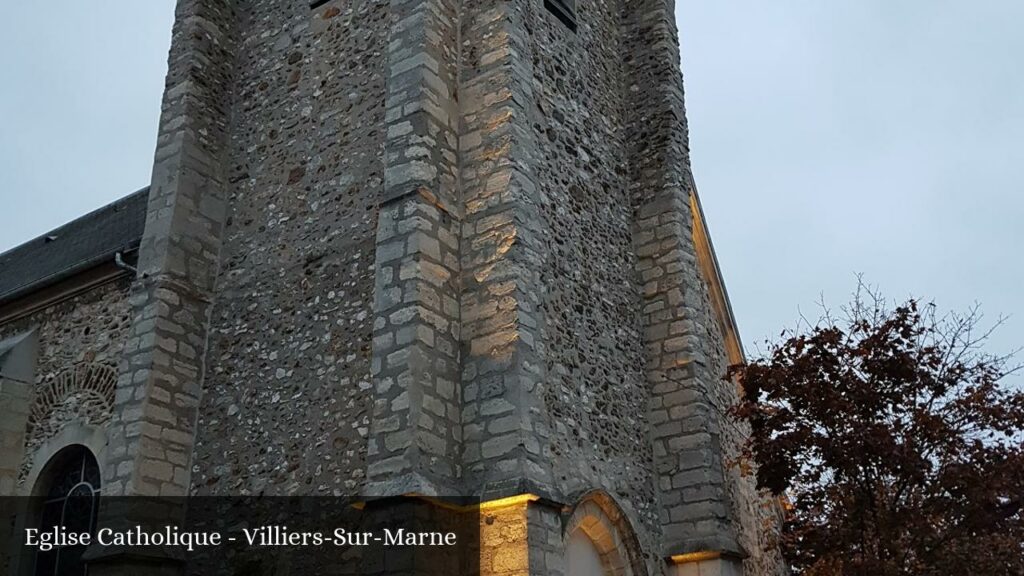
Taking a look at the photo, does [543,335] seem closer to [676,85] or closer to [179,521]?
[179,521]

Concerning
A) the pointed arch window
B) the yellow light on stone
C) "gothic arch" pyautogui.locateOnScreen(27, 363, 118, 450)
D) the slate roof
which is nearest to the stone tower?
the yellow light on stone

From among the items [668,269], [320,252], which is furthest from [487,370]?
[668,269]

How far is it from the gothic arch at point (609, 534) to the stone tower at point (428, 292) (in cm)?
3

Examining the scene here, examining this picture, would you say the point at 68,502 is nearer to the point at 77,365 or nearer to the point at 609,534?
the point at 77,365

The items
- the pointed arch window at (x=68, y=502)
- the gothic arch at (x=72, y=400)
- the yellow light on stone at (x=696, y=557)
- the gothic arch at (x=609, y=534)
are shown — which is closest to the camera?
the gothic arch at (x=609, y=534)

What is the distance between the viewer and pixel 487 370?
24.7 ft

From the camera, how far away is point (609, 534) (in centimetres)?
829

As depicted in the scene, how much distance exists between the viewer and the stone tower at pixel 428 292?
295 inches

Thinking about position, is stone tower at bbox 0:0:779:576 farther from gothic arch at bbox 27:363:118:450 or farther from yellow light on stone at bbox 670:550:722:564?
gothic arch at bbox 27:363:118:450

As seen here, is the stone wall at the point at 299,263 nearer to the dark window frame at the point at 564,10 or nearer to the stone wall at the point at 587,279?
the stone wall at the point at 587,279

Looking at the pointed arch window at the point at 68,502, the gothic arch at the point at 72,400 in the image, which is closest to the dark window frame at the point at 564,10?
the gothic arch at the point at 72,400

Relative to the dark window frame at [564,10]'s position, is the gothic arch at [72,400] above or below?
below

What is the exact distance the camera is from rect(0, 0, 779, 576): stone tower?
7496 millimetres

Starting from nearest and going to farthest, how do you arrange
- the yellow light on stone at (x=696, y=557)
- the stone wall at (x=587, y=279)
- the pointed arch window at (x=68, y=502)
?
the stone wall at (x=587, y=279) → the yellow light on stone at (x=696, y=557) → the pointed arch window at (x=68, y=502)
